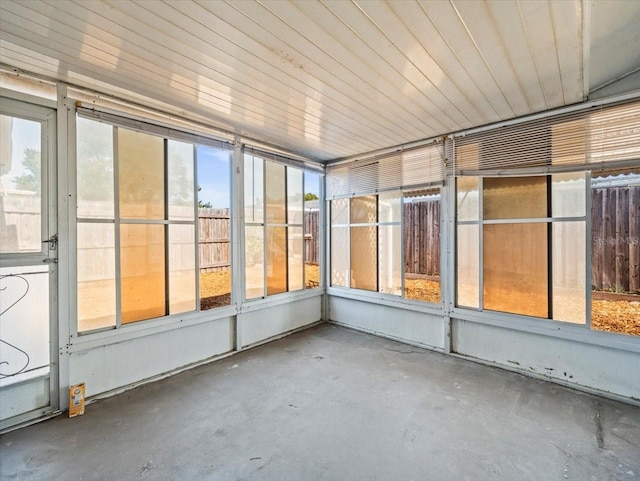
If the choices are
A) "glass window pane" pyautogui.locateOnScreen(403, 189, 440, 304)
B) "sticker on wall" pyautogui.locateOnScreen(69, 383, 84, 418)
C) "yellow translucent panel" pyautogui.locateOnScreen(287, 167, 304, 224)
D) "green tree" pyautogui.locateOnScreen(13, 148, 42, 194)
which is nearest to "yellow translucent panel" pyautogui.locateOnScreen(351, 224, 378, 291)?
"yellow translucent panel" pyautogui.locateOnScreen(287, 167, 304, 224)

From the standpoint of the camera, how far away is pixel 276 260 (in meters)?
4.04

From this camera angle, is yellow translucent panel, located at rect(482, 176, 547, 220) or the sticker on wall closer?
the sticker on wall

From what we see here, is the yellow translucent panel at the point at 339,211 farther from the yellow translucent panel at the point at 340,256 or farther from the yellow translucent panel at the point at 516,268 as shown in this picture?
the yellow translucent panel at the point at 516,268

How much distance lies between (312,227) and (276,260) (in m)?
1.36

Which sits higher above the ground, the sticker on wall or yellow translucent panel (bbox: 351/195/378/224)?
yellow translucent panel (bbox: 351/195/378/224)

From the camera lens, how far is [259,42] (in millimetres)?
1761

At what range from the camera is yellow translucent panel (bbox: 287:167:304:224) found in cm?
420

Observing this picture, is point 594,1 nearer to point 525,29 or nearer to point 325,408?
point 525,29

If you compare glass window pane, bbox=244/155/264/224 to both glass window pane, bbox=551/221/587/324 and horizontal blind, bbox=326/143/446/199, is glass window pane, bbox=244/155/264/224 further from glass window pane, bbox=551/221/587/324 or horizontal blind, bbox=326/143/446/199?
glass window pane, bbox=551/221/587/324

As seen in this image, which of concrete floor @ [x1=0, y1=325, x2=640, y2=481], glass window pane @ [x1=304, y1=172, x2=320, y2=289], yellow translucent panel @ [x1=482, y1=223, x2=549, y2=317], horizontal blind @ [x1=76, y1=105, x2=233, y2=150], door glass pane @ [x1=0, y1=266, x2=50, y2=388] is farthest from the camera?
glass window pane @ [x1=304, y1=172, x2=320, y2=289]

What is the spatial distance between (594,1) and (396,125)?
1.74 meters

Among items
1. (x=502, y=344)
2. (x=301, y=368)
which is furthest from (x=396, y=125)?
(x=301, y=368)

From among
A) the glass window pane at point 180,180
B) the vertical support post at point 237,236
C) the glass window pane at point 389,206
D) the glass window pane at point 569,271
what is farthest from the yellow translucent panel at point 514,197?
the glass window pane at point 180,180

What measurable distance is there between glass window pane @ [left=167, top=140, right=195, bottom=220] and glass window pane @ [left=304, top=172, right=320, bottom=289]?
1806 millimetres
